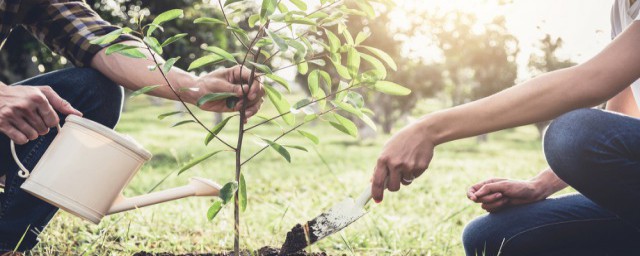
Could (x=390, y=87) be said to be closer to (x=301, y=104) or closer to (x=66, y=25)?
(x=301, y=104)

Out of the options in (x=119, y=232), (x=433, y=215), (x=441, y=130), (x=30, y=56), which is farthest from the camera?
(x=30, y=56)

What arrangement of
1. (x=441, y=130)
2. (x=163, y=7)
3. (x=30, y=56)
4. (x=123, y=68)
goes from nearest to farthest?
(x=441, y=130) → (x=123, y=68) → (x=30, y=56) → (x=163, y=7)

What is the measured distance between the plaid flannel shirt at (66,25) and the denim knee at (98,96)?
9 centimetres

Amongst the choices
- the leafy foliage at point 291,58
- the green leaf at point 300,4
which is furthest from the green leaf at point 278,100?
the green leaf at point 300,4

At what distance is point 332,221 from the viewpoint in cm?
173

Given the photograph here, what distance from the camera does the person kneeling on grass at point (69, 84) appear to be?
71.3 inches

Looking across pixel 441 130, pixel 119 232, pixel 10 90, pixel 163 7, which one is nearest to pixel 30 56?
pixel 163 7

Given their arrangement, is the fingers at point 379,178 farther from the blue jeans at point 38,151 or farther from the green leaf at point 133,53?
the blue jeans at point 38,151

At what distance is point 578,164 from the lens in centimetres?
155

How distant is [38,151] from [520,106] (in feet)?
5.04

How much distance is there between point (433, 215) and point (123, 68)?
237 cm

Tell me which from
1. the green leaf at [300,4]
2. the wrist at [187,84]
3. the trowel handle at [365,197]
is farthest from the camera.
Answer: the wrist at [187,84]

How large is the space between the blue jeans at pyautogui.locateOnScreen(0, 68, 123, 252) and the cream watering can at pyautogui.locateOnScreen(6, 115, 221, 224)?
0.85 feet

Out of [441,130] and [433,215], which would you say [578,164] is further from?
[433,215]
